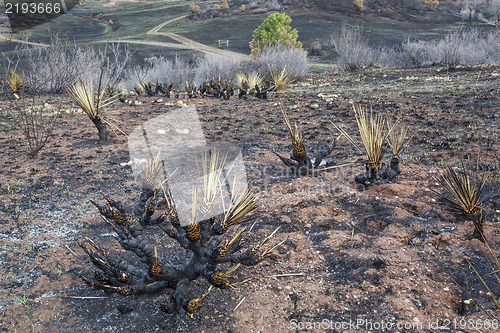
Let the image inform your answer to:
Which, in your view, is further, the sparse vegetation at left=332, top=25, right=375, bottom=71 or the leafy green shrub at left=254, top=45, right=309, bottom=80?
the sparse vegetation at left=332, top=25, right=375, bottom=71

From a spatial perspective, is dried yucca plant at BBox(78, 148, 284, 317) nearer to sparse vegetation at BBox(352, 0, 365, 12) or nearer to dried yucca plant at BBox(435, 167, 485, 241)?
dried yucca plant at BBox(435, 167, 485, 241)

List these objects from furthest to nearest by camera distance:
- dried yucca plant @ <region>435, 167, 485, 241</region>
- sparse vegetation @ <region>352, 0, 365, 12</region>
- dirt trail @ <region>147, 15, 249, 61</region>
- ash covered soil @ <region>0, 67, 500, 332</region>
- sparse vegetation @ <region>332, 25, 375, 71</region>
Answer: sparse vegetation @ <region>352, 0, 365, 12</region>
dirt trail @ <region>147, 15, 249, 61</region>
sparse vegetation @ <region>332, 25, 375, 71</region>
dried yucca plant @ <region>435, 167, 485, 241</region>
ash covered soil @ <region>0, 67, 500, 332</region>

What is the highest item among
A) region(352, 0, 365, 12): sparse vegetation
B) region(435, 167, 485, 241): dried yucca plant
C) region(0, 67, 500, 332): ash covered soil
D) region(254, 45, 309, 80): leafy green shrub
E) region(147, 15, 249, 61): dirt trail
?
region(352, 0, 365, 12): sparse vegetation

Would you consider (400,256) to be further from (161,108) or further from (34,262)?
(161,108)

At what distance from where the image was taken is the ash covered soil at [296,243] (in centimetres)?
220

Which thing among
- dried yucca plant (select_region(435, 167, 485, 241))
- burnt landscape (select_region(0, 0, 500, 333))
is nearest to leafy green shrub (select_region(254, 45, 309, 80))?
burnt landscape (select_region(0, 0, 500, 333))

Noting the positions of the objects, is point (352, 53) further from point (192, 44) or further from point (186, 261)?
point (192, 44)

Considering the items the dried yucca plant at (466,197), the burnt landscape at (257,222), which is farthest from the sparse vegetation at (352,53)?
the dried yucca plant at (466,197)

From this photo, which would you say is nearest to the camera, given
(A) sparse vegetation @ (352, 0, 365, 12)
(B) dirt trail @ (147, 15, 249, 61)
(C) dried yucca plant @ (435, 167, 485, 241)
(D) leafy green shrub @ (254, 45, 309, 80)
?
(C) dried yucca plant @ (435, 167, 485, 241)

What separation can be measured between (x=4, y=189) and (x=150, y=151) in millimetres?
2106

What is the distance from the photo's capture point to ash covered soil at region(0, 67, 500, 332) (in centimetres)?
220

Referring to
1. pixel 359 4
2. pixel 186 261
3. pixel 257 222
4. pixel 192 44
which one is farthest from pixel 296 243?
pixel 359 4

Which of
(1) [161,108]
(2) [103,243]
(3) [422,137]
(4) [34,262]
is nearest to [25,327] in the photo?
(4) [34,262]

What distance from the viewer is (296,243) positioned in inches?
118
